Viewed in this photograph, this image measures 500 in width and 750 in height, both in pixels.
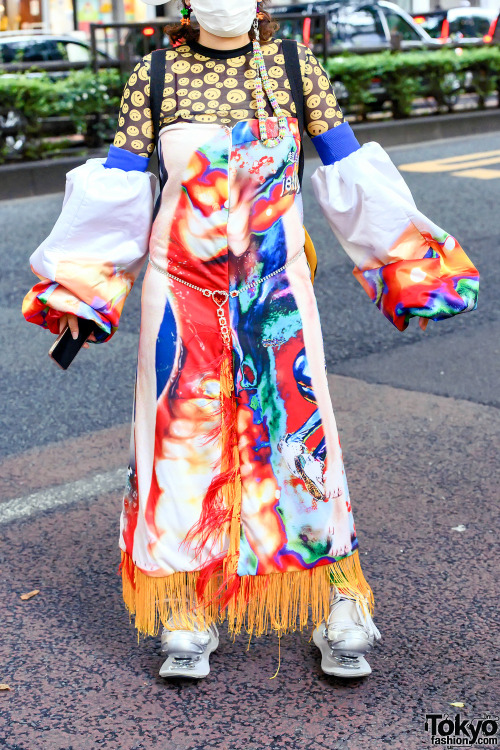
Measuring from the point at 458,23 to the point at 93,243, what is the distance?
20.4 meters

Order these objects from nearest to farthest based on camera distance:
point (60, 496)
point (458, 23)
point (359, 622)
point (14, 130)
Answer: point (359, 622)
point (60, 496)
point (14, 130)
point (458, 23)

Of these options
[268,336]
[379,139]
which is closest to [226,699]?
[268,336]

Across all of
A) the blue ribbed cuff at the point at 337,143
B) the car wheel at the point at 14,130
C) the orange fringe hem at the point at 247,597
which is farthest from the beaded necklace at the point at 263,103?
the car wheel at the point at 14,130

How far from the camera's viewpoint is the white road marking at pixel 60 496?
388 cm

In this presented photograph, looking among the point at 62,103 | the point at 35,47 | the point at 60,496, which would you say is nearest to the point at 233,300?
the point at 60,496

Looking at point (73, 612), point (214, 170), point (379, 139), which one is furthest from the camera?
point (379, 139)

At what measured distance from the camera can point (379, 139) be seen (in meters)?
13.6

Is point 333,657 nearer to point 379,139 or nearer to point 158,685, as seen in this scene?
point 158,685

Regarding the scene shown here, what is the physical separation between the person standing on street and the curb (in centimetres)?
792

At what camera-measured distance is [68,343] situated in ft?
9.08

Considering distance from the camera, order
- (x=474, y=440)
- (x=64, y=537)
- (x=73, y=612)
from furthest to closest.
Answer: (x=474, y=440)
(x=64, y=537)
(x=73, y=612)

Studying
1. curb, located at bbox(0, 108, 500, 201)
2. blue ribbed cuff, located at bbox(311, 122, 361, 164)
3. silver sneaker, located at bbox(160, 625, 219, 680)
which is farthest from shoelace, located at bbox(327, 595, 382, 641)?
curb, located at bbox(0, 108, 500, 201)

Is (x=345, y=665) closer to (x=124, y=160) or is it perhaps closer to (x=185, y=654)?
(x=185, y=654)

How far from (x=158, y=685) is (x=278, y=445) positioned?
27.6 inches
